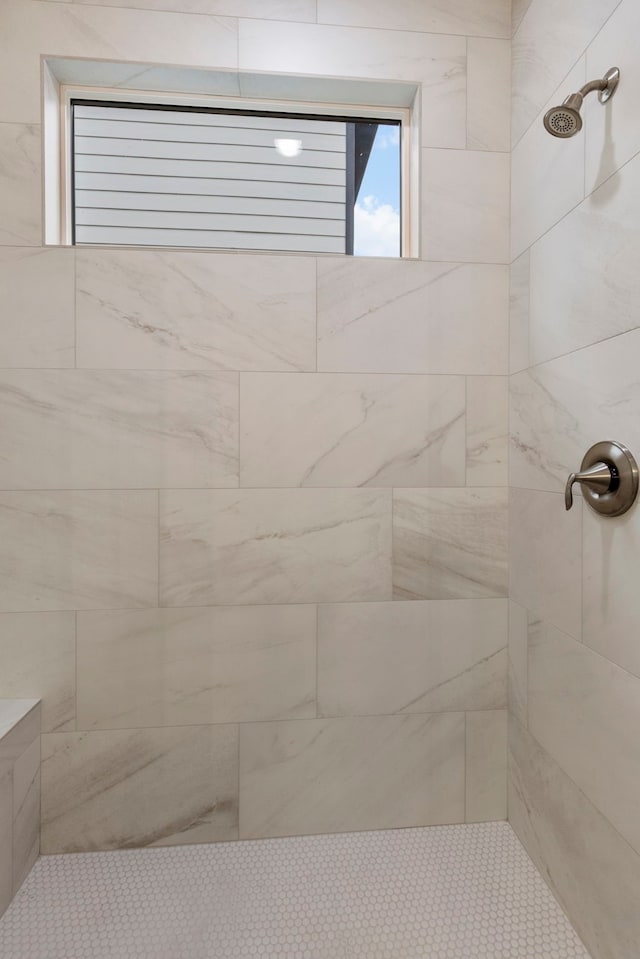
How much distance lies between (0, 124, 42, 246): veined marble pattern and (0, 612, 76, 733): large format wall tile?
974 mm

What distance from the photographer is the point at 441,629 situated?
143 cm

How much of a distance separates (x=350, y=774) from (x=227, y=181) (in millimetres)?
1690

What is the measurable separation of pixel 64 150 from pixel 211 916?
1967mm

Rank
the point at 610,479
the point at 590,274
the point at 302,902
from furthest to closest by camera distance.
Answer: the point at 302,902 → the point at 590,274 → the point at 610,479

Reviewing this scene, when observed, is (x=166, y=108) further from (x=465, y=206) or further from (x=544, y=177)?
(x=544, y=177)

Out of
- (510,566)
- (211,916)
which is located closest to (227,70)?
(510,566)

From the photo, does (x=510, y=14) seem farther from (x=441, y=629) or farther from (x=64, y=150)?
(x=441, y=629)

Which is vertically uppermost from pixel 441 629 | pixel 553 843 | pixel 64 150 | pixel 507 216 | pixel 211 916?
pixel 64 150

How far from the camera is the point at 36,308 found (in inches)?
51.9

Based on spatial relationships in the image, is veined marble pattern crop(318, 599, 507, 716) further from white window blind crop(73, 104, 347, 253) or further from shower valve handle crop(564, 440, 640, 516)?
white window blind crop(73, 104, 347, 253)

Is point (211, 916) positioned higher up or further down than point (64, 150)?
further down

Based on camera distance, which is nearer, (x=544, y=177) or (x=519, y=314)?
(x=544, y=177)

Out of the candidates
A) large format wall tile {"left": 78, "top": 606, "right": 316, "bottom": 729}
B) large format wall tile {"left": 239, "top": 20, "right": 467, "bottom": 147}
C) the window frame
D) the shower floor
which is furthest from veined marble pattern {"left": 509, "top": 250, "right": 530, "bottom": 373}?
the shower floor

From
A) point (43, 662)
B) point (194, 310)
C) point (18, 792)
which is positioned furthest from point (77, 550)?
point (194, 310)
